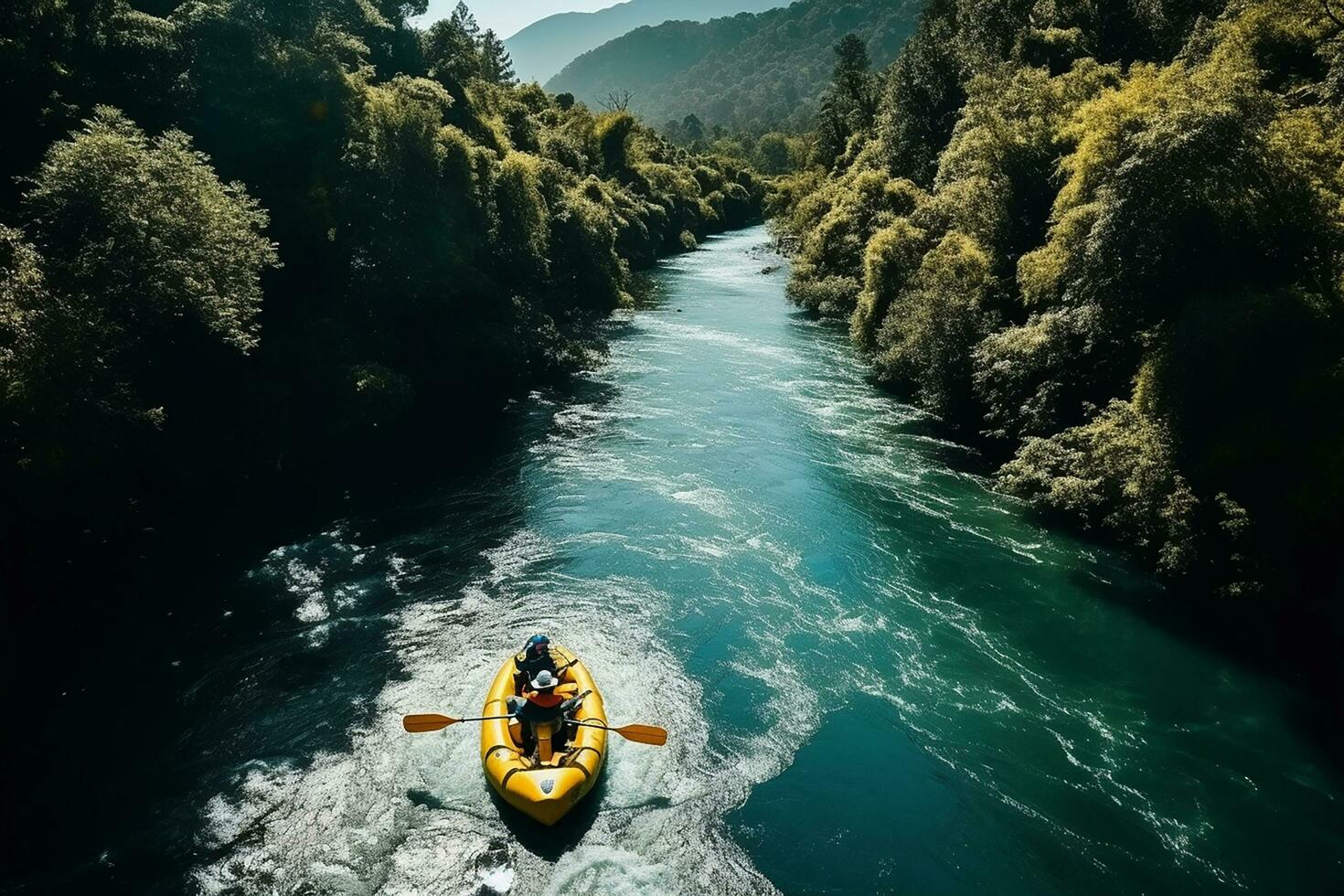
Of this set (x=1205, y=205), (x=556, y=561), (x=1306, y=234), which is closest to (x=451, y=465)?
(x=556, y=561)

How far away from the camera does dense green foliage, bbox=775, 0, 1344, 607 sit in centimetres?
1526

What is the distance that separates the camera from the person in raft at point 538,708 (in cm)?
1251

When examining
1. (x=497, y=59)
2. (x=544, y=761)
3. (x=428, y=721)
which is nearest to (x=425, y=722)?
(x=428, y=721)

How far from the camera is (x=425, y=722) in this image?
12969 mm

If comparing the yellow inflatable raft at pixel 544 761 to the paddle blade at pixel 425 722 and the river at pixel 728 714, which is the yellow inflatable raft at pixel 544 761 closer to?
the river at pixel 728 714

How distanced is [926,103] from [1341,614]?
1610 inches

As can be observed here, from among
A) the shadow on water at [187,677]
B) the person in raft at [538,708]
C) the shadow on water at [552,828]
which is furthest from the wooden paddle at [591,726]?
the shadow on water at [187,677]

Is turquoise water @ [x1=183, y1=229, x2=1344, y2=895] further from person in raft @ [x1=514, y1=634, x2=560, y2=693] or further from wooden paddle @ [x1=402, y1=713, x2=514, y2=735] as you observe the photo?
person in raft @ [x1=514, y1=634, x2=560, y2=693]

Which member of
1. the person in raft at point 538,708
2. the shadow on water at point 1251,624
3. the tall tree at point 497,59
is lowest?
the shadow on water at point 1251,624

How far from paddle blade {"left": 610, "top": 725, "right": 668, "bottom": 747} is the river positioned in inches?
23.8

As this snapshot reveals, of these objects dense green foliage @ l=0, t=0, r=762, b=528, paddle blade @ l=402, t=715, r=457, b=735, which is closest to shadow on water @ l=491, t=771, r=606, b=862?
paddle blade @ l=402, t=715, r=457, b=735

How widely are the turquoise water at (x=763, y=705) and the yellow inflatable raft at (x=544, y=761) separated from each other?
1.74ft

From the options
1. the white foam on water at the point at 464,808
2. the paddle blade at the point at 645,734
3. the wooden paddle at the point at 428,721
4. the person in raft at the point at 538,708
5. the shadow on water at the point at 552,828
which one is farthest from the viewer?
the wooden paddle at the point at 428,721

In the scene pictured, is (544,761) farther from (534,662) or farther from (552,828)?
(534,662)
